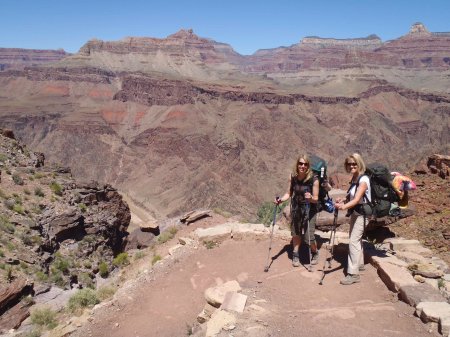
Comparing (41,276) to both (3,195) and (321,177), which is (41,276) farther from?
(321,177)

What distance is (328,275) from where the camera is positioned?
409 inches

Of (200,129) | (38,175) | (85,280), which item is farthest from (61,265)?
(200,129)

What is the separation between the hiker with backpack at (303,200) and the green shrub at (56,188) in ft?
59.0

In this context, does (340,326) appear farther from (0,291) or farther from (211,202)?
(211,202)

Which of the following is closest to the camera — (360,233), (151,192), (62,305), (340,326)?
(340,326)

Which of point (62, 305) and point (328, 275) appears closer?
point (328, 275)

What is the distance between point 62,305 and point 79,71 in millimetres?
186308

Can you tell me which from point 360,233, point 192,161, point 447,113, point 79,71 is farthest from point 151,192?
point 447,113

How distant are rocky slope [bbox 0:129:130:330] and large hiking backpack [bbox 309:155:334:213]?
901 cm

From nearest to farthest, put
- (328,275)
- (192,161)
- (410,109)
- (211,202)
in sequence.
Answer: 1. (328,275)
2. (211,202)
3. (192,161)
4. (410,109)

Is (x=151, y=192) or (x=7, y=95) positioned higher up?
(x=7, y=95)

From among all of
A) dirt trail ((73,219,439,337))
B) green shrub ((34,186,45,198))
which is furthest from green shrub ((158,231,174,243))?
green shrub ((34,186,45,198))

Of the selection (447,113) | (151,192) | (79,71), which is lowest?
(151,192)

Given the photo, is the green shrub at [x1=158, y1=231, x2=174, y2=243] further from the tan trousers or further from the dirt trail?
the tan trousers
